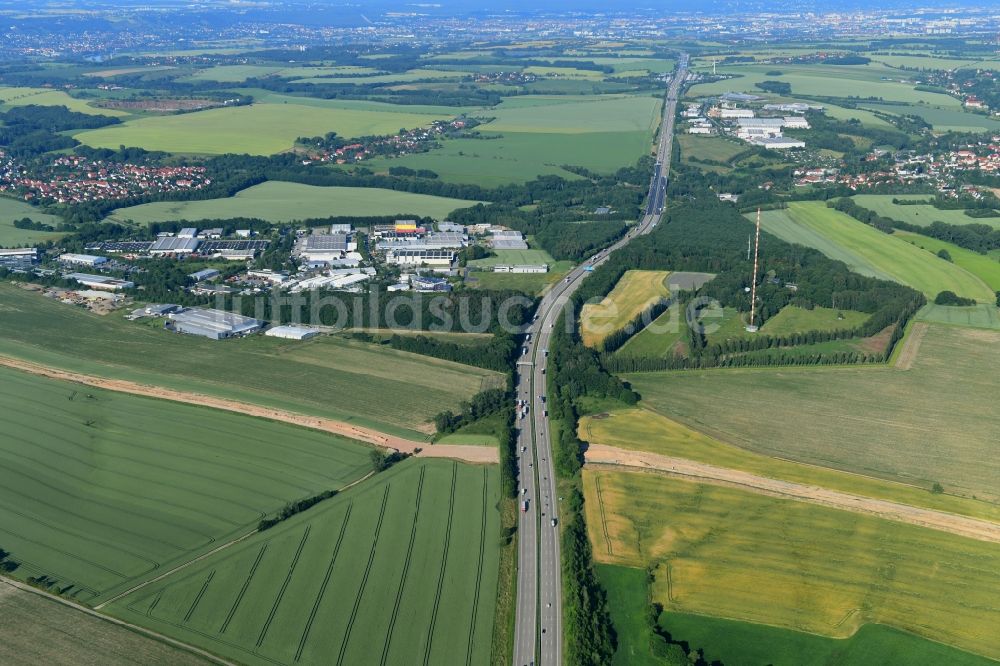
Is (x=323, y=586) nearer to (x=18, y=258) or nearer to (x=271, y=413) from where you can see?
(x=271, y=413)

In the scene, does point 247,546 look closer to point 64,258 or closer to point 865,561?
point 865,561

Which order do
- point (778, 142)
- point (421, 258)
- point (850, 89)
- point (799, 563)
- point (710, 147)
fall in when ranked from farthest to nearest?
point (850, 89) < point (778, 142) < point (710, 147) < point (421, 258) < point (799, 563)

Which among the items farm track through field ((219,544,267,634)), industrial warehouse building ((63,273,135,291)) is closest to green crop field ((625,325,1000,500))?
farm track through field ((219,544,267,634))

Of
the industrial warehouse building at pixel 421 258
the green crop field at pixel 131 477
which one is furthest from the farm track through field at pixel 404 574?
the industrial warehouse building at pixel 421 258

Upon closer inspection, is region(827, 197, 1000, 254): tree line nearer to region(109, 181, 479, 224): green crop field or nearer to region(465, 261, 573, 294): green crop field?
region(465, 261, 573, 294): green crop field

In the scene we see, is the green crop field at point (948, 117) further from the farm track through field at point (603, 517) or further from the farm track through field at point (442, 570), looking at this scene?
the farm track through field at point (442, 570)

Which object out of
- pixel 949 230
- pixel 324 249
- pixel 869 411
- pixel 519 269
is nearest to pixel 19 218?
pixel 324 249

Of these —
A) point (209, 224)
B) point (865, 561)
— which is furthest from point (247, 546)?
point (209, 224)
